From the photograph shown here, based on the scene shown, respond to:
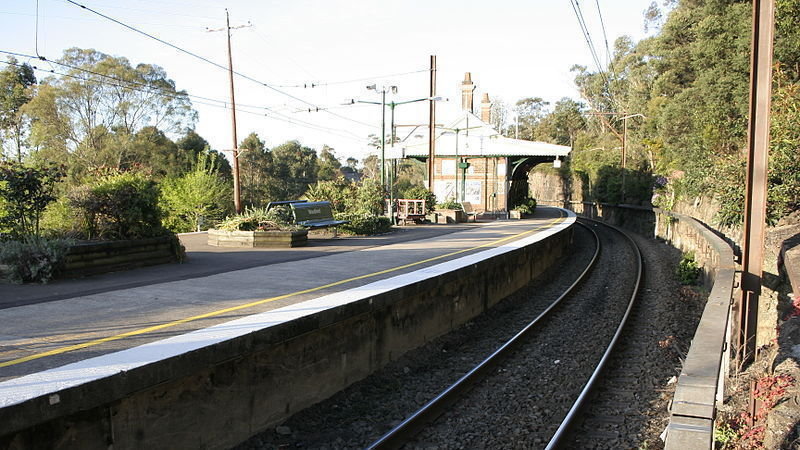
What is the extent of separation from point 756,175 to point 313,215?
12.1m

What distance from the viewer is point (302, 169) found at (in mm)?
60562

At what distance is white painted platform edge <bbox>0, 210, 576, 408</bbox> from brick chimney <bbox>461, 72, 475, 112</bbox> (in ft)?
121

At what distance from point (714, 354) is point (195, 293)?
6.53 m

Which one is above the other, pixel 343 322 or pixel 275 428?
pixel 343 322

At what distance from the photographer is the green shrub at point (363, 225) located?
60.6 feet

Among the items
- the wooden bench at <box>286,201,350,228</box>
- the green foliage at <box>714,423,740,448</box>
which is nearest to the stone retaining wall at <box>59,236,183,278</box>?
the wooden bench at <box>286,201,350,228</box>

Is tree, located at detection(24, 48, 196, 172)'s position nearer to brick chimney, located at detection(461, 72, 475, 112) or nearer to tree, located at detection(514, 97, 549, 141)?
brick chimney, located at detection(461, 72, 475, 112)

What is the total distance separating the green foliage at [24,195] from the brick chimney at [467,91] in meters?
36.5

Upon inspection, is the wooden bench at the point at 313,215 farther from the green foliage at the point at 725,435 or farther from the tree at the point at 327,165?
the tree at the point at 327,165

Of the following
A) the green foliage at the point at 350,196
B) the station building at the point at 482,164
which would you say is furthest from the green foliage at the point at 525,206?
the green foliage at the point at 350,196

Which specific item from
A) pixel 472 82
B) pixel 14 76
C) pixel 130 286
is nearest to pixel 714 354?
pixel 130 286

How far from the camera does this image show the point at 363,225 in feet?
61.1

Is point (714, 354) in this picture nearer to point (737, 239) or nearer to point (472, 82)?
point (737, 239)

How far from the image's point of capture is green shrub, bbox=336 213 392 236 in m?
A: 18.5
